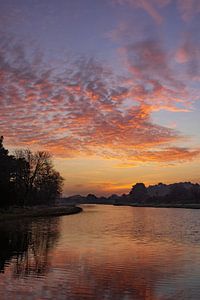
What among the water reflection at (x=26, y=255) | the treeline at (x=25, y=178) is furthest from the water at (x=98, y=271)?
the treeline at (x=25, y=178)

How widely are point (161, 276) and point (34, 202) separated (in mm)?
108513

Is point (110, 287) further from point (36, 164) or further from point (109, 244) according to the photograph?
point (36, 164)

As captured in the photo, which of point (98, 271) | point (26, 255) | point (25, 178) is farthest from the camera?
point (25, 178)

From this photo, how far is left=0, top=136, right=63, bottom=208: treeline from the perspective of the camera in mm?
80125

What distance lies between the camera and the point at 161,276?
21.4m

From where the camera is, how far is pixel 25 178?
10725 cm

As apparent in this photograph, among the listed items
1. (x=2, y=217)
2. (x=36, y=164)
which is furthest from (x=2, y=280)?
(x=36, y=164)

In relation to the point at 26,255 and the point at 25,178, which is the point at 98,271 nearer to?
the point at 26,255

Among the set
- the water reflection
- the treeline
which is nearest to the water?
the water reflection

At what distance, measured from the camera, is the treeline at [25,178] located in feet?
263

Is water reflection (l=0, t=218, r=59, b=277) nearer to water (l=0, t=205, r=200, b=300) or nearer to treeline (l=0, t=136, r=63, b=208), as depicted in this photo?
water (l=0, t=205, r=200, b=300)

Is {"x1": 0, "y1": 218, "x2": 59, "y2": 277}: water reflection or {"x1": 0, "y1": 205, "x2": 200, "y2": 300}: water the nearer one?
{"x1": 0, "y1": 205, "x2": 200, "y2": 300}: water

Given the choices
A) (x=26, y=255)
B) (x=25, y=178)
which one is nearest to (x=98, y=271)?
(x=26, y=255)

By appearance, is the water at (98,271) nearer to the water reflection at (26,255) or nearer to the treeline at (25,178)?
the water reflection at (26,255)
